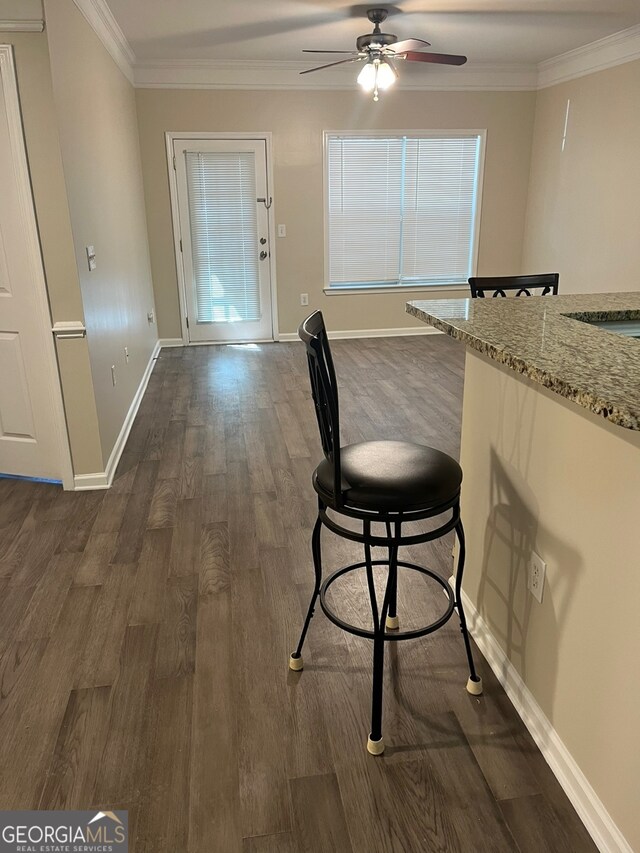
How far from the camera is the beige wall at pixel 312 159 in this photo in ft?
18.8

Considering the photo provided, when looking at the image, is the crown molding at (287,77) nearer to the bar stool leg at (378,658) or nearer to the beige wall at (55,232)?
the beige wall at (55,232)

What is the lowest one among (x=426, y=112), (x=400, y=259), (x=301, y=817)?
(x=301, y=817)

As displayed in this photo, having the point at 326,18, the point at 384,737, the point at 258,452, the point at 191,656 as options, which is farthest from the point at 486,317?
the point at 326,18

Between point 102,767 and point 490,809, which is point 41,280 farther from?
point 490,809

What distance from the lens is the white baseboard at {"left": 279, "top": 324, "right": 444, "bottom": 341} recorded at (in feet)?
21.4

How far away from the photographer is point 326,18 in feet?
13.8

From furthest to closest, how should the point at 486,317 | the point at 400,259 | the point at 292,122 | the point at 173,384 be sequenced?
1. the point at 400,259
2. the point at 292,122
3. the point at 173,384
4. the point at 486,317

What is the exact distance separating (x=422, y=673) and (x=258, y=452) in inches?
77.9

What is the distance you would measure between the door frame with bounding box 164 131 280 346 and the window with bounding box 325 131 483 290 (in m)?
0.58

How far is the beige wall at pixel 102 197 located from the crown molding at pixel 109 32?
7 centimetres

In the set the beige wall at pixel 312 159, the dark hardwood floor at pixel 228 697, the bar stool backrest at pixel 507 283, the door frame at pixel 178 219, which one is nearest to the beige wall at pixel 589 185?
the beige wall at pixel 312 159

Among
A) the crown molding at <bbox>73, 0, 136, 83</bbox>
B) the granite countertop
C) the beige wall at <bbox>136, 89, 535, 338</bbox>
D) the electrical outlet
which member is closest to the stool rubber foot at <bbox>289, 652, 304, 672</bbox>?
the electrical outlet

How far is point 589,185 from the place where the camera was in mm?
5344

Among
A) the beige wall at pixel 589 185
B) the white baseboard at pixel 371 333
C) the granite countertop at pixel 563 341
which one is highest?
the beige wall at pixel 589 185
